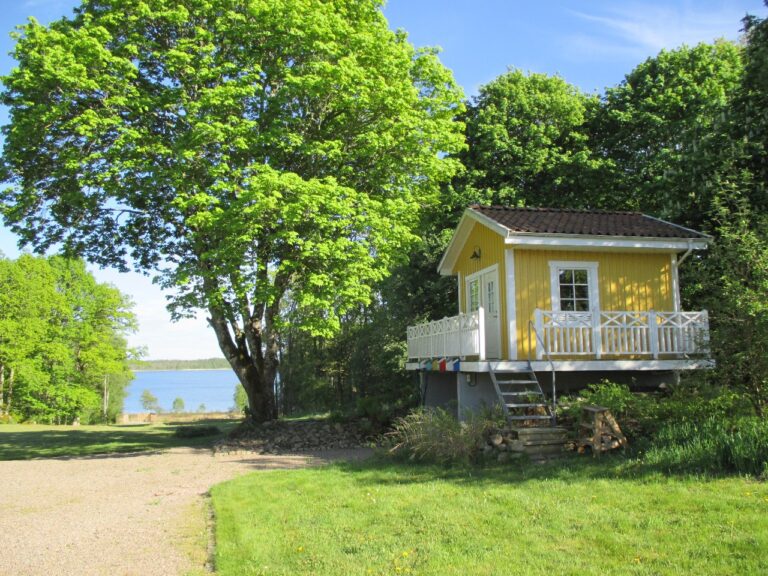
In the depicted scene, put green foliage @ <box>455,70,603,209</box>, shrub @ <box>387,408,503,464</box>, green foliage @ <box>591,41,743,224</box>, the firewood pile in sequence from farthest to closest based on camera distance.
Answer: green foliage @ <box>455,70,603,209</box> < green foliage @ <box>591,41,743,224</box> < shrub @ <box>387,408,503,464</box> < the firewood pile

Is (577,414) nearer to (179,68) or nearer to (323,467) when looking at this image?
(323,467)

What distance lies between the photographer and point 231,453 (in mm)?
15219

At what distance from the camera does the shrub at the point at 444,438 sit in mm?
9969

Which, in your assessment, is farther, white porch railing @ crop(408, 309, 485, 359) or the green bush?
white porch railing @ crop(408, 309, 485, 359)

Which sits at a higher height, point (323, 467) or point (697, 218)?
point (697, 218)

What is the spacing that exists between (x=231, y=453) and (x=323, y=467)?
15.5ft

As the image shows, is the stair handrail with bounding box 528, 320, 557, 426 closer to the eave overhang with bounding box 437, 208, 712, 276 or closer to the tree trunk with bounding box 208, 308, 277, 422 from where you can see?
the eave overhang with bounding box 437, 208, 712, 276

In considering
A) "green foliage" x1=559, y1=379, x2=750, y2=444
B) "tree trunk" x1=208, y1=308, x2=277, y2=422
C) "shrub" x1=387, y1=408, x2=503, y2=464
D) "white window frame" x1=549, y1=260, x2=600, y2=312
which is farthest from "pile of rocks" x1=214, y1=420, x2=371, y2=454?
"green foliage" x1=559, y1=379, x2=750, y2=444

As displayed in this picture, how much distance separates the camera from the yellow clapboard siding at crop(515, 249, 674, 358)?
13.6m

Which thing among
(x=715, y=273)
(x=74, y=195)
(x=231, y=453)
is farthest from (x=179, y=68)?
(x=715, y=273)

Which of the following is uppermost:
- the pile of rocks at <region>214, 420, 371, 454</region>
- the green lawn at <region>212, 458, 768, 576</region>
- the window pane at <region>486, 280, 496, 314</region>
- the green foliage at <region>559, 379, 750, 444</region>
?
the window pane at <region>486, 280, 496, 314</region>

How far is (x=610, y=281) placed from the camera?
1408 cm

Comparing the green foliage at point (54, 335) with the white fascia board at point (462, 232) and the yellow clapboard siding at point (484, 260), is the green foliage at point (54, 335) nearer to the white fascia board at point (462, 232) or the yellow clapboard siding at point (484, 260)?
the white fascia board at point (462, 232)

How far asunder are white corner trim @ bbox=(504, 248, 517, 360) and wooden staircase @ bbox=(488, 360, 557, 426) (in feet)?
1.69
